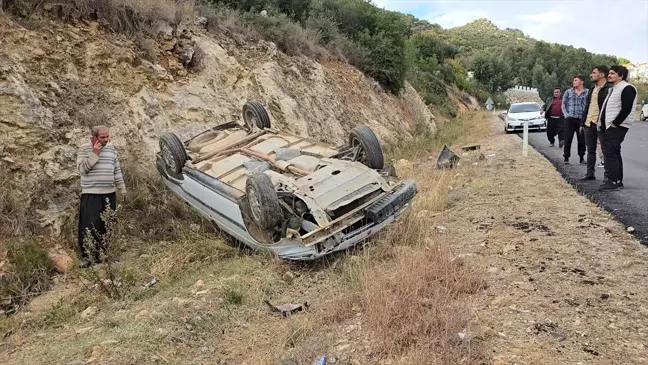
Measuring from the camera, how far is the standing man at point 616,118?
23.0 feet

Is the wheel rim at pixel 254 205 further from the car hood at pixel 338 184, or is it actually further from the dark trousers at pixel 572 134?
the dark trousers at pixel 572 134

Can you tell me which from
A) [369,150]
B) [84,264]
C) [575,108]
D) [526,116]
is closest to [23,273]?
[84,264]

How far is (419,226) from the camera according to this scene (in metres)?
Result: 6.25

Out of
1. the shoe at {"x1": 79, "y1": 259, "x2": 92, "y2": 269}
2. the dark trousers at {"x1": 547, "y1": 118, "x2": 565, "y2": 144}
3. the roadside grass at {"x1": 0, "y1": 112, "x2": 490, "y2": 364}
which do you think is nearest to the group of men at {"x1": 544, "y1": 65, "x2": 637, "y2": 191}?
the roadside grass at {"x1": 0, "y1": 112, "x2": 490, "y2": 364}

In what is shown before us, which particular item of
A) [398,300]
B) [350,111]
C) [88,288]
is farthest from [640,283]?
[350,111]

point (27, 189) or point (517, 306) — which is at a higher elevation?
point (27, 189)

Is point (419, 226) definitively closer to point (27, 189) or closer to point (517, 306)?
point (517, 306)

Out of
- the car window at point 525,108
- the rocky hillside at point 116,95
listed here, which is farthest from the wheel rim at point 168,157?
the car window at point 525,108

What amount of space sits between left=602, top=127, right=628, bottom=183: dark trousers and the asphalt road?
0.25 m

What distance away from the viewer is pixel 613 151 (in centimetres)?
721

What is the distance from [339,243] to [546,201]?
3.31 m

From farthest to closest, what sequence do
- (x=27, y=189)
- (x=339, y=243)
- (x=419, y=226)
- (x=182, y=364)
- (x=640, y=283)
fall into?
(x=27, y=189), (x=419, y=226), (x=339, y=243), (x=640, y=283), (x=182, y=364)

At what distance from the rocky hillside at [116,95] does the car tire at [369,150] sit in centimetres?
388

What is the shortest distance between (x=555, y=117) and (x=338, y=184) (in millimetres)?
8992
